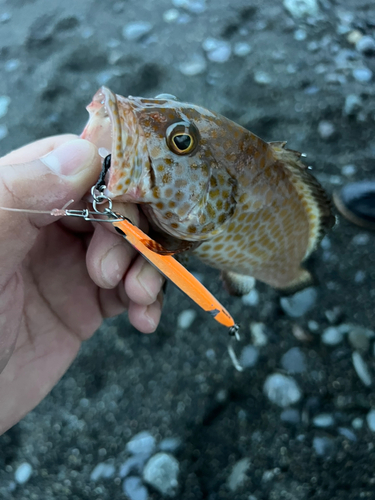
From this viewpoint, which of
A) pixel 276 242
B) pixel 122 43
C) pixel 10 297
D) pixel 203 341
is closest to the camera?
pixel 10 297

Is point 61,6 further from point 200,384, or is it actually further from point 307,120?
point 200,384

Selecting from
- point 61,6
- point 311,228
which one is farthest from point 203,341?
point 61,6

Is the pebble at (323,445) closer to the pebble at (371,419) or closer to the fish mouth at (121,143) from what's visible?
the pebble at (371,419)

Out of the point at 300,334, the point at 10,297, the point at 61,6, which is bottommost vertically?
the point at 300,334

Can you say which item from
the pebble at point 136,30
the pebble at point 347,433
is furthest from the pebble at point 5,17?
the pebble at point 347,433

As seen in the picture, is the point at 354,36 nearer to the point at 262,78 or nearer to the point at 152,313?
the point at 262,78

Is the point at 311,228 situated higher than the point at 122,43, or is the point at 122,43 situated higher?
the point at 122,43

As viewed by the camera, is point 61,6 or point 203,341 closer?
point 203,341

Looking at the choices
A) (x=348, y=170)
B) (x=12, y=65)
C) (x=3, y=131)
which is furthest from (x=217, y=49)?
(x=3, y=131)
